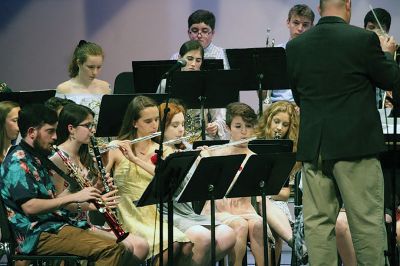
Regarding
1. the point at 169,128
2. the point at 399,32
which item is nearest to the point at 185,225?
the point at 169,128

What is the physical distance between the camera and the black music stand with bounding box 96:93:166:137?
6.11 m

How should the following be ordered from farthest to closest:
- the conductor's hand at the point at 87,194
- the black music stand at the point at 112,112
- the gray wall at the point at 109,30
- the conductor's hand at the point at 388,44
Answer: the gray wall at the point at 109,30, the black music stand at the point at 112,112, the conductor's hand at the point at 388,44, the conductor's hand at the point at 87,194

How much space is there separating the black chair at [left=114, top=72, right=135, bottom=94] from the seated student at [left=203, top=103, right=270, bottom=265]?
1.35m

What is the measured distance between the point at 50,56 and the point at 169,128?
3.44 m

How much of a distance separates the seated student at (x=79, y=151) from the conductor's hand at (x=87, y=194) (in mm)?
311

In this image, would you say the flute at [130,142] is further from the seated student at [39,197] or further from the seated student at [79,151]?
the seated student at [39,197]

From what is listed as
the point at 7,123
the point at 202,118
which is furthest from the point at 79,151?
the point at 202,118

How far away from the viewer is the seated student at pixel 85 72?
721 cm

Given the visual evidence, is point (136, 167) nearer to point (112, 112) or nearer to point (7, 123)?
point (112, 112)

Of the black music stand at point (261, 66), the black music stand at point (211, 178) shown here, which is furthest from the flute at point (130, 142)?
the black music stand at point (261, 66)

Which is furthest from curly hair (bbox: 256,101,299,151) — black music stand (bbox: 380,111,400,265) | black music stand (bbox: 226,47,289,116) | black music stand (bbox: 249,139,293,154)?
black music stand (bbox: 380,111,400,265)

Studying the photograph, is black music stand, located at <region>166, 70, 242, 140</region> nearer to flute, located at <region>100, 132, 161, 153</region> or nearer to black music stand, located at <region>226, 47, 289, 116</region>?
→ black music stand, located at <region>226, 47, 289, 116</region>

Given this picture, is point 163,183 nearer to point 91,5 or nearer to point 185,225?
point 185,225

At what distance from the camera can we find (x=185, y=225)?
6051 millimetres
